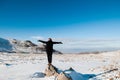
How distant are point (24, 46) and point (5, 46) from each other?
949 cm

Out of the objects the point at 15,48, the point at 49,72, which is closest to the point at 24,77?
the point at 49,72

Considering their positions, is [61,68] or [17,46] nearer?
[61,68]

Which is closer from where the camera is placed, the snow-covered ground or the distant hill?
the snow-covered ground

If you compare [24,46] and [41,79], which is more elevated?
[24,46]

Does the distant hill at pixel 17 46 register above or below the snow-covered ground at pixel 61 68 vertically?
above

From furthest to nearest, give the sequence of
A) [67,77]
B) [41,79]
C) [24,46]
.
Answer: [24,46] < [41,79] < [67,77]

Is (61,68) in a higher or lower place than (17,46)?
lower

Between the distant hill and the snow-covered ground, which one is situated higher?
the distant hill

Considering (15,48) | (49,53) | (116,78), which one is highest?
(15,48)

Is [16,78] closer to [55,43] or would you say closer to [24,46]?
[55,43]

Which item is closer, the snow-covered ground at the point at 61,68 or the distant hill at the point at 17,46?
the snow-covered ground at the point at 61,68

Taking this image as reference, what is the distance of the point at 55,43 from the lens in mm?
25812

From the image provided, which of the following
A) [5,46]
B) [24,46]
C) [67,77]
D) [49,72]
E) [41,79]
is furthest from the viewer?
[24,46]

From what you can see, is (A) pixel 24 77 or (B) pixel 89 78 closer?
(A) pixel 24 77
